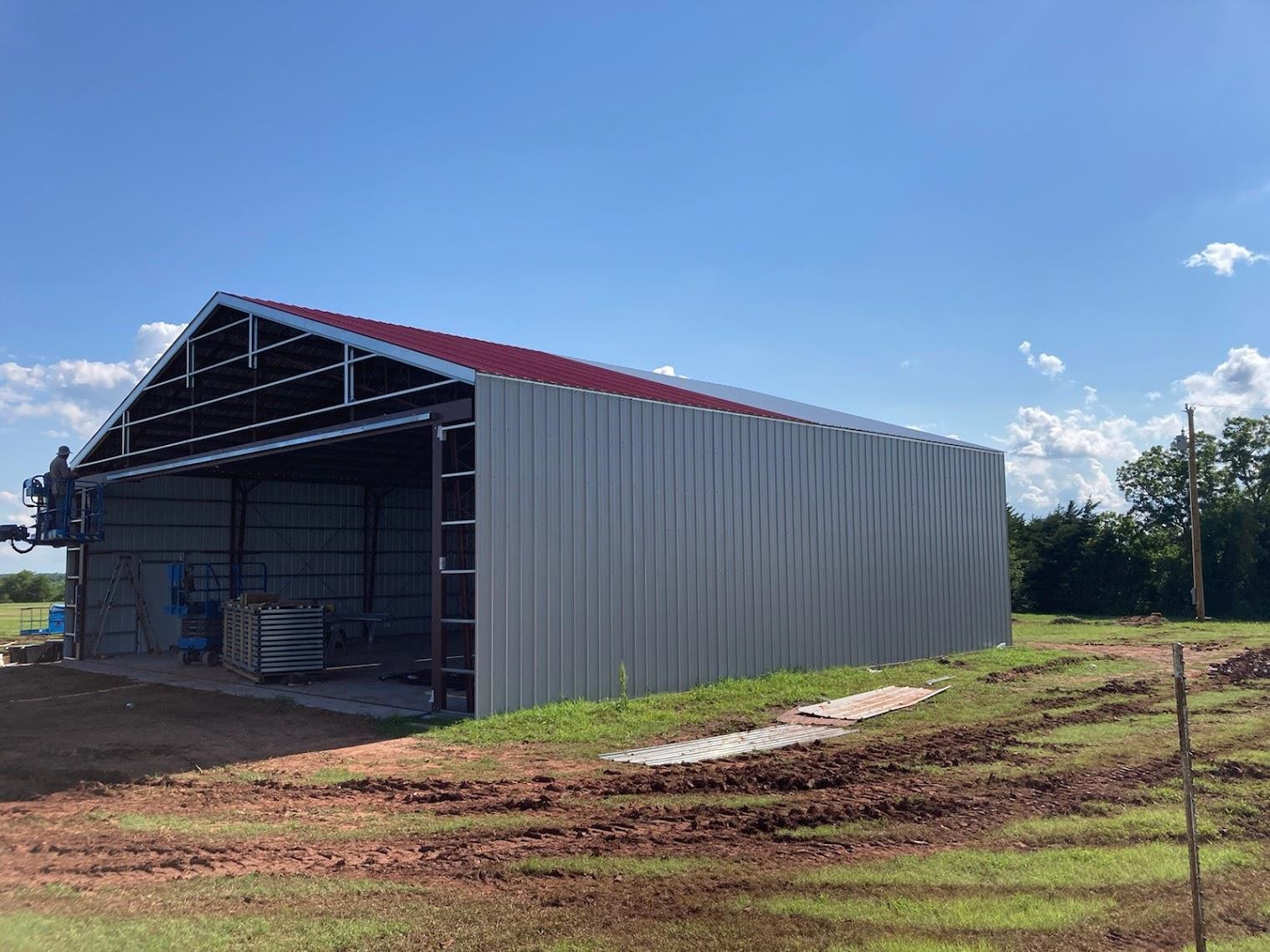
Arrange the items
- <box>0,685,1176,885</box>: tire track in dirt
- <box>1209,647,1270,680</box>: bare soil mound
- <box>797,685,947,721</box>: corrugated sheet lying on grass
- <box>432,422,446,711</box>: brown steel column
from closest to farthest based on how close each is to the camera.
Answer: <box>0,685,1176,885</box>: tire track in dirt, <box>797,685,947,721</box>: corrugated sheet lying on grass, <box>432,422,446,711</box>: brown steel column, <box>1209,647,1270,680</box>: bare soil mound

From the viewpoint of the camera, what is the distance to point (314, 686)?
66.1 ft

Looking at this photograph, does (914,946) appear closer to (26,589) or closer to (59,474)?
(59,474)

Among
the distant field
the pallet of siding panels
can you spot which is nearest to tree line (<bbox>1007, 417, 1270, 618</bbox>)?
the pallet of siding panels

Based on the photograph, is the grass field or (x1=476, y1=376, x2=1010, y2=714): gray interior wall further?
(x1=476, y1=376, x2=1010, y2=714): gray interior wall

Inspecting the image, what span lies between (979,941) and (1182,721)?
5.99 feet

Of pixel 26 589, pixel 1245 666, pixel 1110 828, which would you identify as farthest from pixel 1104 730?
pixel 26 589

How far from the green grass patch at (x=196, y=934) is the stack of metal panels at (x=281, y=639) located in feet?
47.2

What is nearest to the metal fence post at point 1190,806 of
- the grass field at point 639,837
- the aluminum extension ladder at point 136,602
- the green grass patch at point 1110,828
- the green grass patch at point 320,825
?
the grass field at point 639,837

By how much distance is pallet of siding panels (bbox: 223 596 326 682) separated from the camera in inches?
804

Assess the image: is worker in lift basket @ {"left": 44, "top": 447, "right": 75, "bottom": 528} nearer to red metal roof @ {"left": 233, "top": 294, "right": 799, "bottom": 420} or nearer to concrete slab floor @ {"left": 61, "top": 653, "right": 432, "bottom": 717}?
concrete slab floor @ {"left": 61, "top": 653, "right": 432, "bottom": 717}

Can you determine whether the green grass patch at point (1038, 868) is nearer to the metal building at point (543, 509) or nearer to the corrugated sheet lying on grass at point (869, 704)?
the corrugated sheet lying on grass at point (869, 704)

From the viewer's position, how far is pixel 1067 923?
19.6ft

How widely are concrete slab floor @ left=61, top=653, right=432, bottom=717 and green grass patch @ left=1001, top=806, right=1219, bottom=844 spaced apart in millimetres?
10127

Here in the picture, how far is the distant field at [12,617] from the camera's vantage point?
1642 inches
